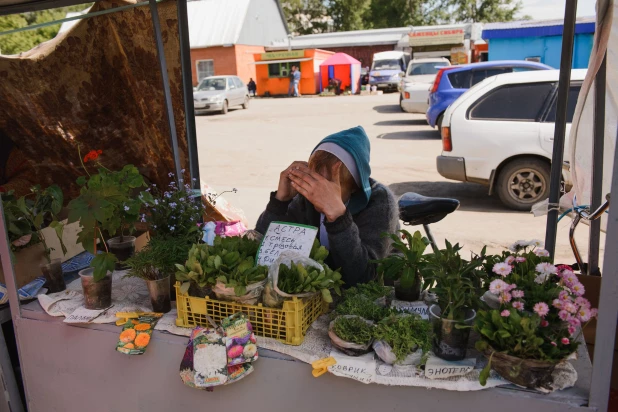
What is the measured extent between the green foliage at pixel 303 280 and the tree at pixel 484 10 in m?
46.0

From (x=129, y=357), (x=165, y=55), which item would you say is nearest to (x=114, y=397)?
(x=129, y=357)

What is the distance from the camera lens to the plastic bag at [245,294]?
5.54ft

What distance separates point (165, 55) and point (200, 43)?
2796 centimetres

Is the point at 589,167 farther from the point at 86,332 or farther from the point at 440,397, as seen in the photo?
the point at 86,332

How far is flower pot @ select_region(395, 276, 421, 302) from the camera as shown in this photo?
1897 mm

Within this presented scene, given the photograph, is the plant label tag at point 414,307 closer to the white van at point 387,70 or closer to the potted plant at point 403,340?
the potted plant at point 403,340

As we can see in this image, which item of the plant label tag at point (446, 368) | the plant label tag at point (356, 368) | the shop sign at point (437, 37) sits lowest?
the plant label tag at point (356, 368)

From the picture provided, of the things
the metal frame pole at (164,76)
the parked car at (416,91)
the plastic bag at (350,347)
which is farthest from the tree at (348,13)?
the plastic bag at (350,347)

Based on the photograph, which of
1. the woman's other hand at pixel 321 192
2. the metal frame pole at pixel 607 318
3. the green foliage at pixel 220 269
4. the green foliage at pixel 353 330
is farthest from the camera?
the woman's other hand at pixel 321 192

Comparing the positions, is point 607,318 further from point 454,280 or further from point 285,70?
point 285,70

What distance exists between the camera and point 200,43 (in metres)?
29.1

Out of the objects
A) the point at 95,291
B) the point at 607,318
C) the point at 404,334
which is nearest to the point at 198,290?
the point at 95,291

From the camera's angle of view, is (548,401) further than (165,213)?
No

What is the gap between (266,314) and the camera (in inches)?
67.6
